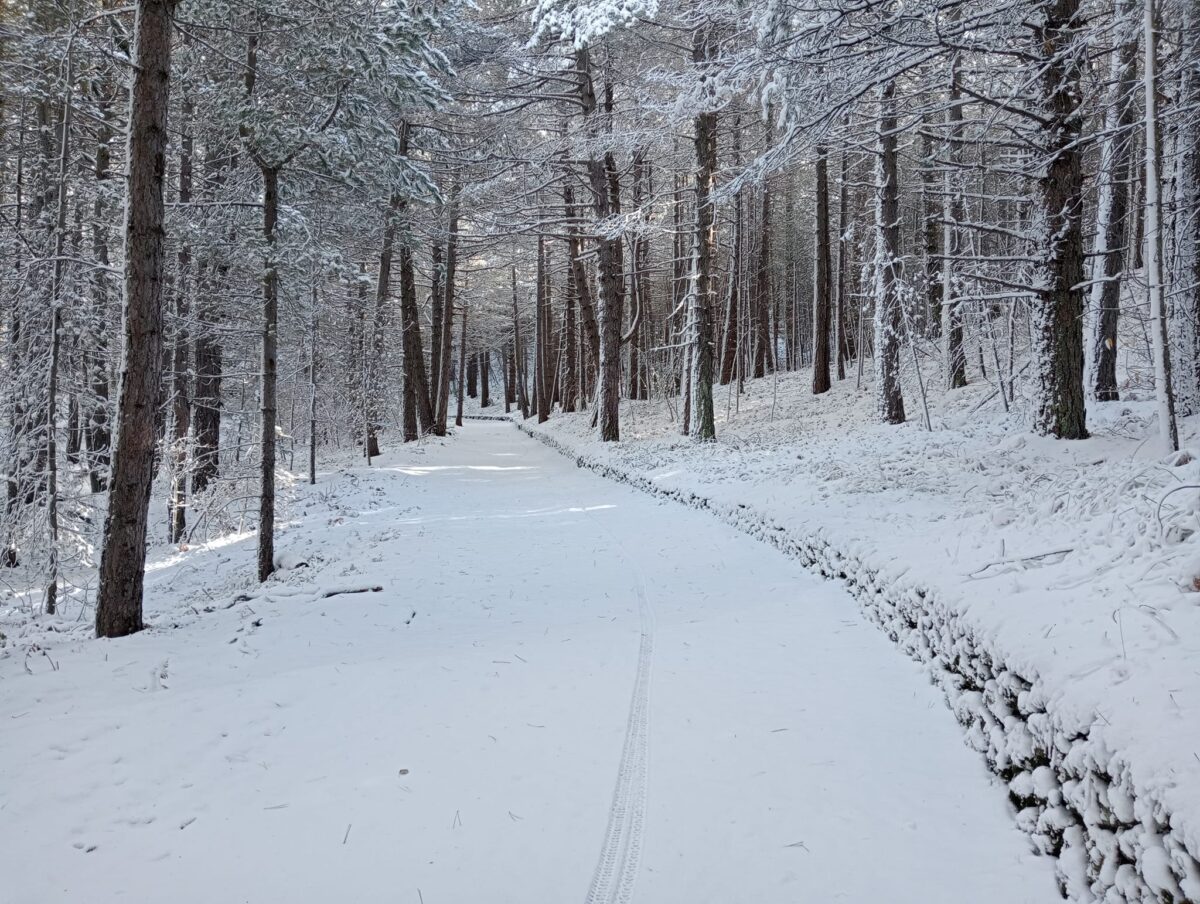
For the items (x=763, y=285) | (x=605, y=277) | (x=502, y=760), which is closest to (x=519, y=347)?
(x=763, y=285)

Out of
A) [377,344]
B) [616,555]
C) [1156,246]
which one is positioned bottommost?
[616,555]

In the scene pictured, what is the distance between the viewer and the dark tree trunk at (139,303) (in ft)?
18.5

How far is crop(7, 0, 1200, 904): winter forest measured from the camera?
2963mm

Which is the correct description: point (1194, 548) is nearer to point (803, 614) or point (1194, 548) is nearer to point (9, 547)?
point (803, 614)

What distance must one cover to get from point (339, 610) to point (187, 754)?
8.47ft

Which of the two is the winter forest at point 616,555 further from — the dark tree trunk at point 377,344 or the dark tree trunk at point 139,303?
the dark tree trunk at point 377,344

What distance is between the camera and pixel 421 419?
2470 cm

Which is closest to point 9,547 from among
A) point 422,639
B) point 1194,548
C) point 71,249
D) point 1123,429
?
point 71,249

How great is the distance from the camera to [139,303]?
5.67 m

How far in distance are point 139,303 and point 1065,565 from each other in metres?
7.14

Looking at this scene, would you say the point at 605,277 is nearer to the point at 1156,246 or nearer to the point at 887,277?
the point at 887,277

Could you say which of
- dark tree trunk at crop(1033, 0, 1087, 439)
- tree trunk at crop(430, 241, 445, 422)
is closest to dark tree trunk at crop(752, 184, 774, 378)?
tree trunk at crop(430, 241, 445, 422)

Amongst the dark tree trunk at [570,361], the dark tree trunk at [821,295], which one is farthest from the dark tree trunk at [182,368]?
the dark tree trunk at [570,361]

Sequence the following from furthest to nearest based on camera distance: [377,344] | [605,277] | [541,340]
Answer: [541,340] → [377,344] → [605,277]
